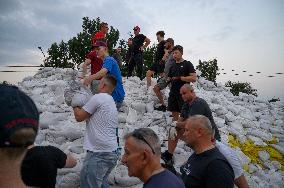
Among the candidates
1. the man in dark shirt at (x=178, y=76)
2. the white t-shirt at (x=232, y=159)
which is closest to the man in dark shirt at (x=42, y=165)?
the white t-shirt at (x=232, y=159)

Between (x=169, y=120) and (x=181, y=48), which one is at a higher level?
(x=181, y=48)

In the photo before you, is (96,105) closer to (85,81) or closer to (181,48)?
(85,81)

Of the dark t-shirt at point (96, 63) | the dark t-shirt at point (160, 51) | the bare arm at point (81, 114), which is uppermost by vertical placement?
the dark t-shirt at point (160, 51)

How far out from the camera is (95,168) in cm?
384

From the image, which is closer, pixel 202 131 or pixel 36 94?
pixel 202 131

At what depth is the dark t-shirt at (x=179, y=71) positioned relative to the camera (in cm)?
681

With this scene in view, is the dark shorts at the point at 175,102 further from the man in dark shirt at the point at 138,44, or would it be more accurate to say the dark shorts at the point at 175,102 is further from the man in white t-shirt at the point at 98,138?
the man in dark shirt at the point at 138,44

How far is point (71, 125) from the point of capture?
24.6 ft

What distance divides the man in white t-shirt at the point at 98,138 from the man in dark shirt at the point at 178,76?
3.04 metres

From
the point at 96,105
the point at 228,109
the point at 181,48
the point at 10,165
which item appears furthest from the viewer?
the point at 228,109

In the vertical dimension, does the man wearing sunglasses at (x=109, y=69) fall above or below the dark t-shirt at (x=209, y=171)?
above

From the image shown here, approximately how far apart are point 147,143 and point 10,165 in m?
1.22

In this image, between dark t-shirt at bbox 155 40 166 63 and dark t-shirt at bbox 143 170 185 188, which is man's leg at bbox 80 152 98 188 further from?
dark t-shirt at bbox 155 40 166 63

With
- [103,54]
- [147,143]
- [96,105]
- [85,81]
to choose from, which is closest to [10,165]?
[147,143]
